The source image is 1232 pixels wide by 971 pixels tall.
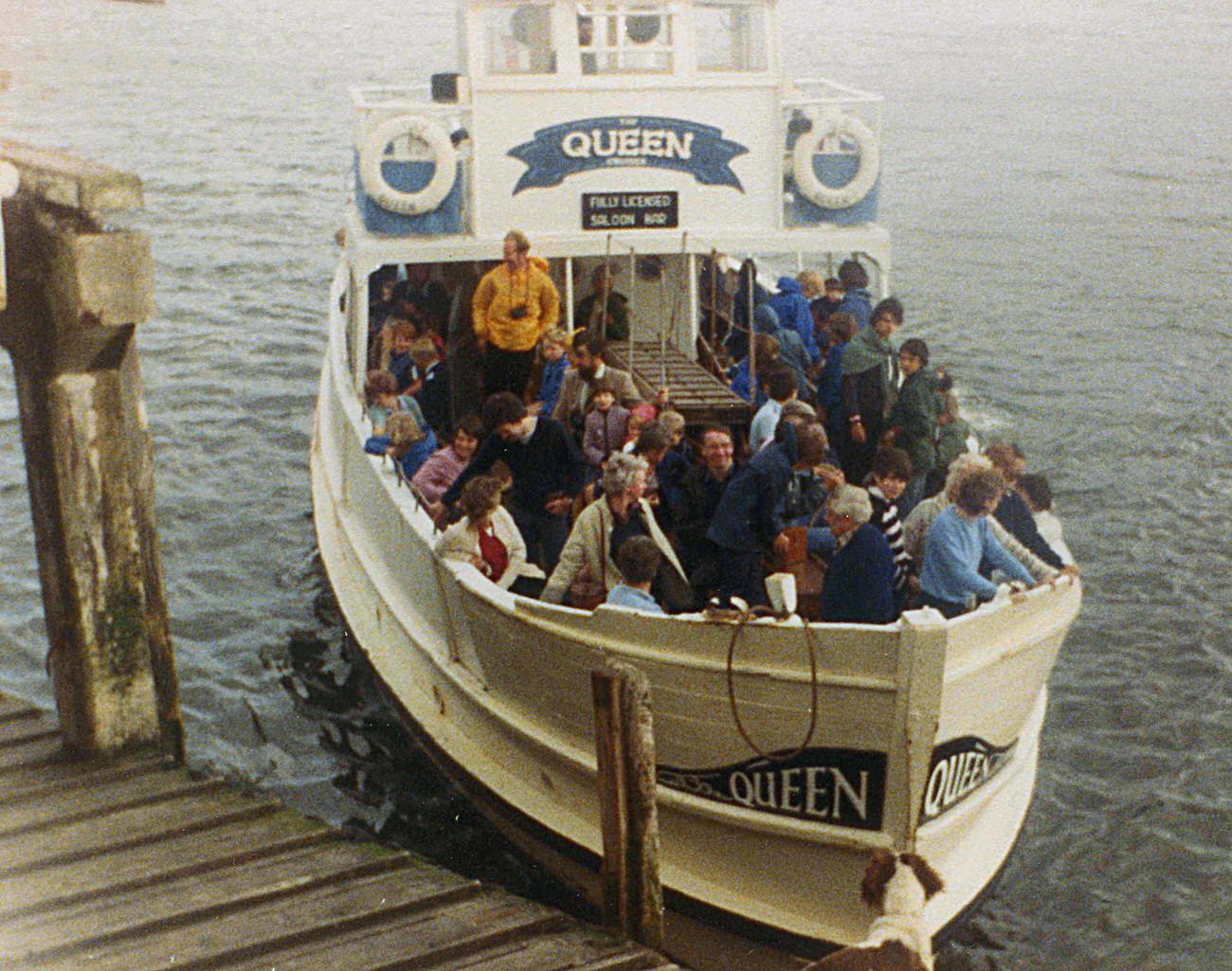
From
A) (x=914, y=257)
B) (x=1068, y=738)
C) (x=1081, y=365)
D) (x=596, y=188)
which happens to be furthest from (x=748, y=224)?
(x=914, y=257)

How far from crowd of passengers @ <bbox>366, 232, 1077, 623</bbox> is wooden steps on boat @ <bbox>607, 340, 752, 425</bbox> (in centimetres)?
15

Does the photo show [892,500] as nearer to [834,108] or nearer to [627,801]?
[627,801]

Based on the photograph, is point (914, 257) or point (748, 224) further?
point (914, 257)

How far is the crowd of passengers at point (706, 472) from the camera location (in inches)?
329

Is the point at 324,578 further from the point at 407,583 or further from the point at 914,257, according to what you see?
the point at 914,257

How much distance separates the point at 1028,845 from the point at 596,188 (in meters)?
5.48

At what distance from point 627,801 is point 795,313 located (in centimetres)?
598

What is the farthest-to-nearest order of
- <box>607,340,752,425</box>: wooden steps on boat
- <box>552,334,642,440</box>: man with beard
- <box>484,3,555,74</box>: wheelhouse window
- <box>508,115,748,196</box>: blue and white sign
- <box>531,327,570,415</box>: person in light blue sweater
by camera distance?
<box>484,3,555,74</box>: wheelhouse window < <box>508,115,748,196</box>: blue and white sign < <box>531,327,570,415</box>: person in light blue sweater < <box>607,340,752,425</box>: wooden steps on boat < <box>552,334,642,440</box>: man with beard

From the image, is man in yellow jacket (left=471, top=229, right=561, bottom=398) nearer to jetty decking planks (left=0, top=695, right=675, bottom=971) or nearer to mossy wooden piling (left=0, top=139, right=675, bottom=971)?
mossy wooden piling (left=0, top=139, right=675, bottom=971)

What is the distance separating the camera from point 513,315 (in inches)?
449

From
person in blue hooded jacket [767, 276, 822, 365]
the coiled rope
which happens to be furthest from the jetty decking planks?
person in blue hooded jacket [767, 276, 822, 365]

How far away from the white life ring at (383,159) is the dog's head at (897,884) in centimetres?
676

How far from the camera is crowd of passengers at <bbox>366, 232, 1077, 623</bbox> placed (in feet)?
27.5

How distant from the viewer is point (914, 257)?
27312 millimetres
